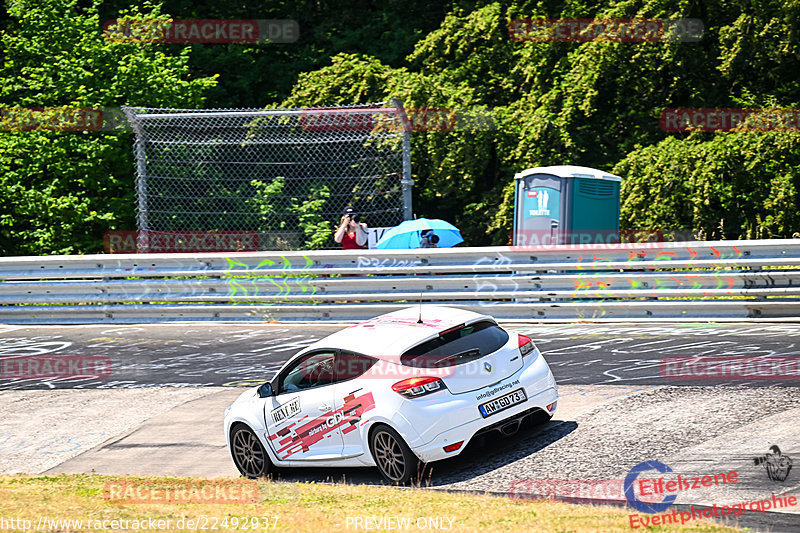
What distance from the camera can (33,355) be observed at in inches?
594

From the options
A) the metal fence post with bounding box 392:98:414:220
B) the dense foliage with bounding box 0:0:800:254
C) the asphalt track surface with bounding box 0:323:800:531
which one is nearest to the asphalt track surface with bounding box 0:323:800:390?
the asphalt track surface with bounding box 0:323:800:531

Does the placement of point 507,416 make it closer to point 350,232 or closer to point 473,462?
point 473,462

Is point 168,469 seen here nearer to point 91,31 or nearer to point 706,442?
point 706,442

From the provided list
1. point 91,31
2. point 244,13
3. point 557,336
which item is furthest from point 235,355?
point 244,13

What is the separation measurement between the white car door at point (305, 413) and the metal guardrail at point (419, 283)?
4714 mm

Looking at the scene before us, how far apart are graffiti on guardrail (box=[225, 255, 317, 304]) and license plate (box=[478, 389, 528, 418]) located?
735 centimetres

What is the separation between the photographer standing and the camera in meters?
17.3

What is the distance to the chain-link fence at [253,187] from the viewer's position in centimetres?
1750

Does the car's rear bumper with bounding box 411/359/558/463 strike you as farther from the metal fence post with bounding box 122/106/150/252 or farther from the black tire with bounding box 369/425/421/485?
the metal fence post with bounding box 122/106/150/252

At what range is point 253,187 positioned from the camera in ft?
61.7

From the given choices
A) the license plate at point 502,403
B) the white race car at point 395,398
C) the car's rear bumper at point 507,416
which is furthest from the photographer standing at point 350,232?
the license plate at point 502,403

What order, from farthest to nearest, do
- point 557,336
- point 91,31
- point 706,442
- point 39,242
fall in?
point 91,31 < point 39,242 < point 557,336 < point 706,442

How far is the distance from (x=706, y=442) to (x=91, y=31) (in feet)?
64.4

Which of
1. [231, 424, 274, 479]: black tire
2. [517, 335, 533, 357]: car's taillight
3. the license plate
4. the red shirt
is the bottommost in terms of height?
[231, 424, 274, 479]: black tire
